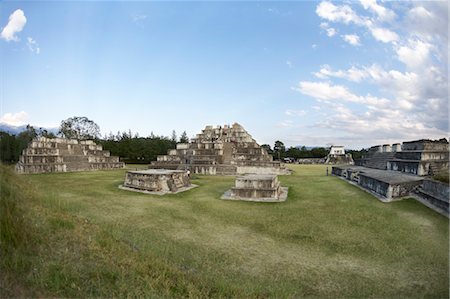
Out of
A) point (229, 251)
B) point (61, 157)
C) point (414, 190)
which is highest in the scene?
point (61, 157)

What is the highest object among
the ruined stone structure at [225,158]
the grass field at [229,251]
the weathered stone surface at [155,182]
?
the ruined stone structure at [225,158]

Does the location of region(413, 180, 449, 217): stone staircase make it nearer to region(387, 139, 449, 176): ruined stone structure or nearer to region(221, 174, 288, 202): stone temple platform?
region(387, 139, 449, 176): ruined stone structure

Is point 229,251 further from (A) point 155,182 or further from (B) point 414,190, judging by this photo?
(B) point 414,190

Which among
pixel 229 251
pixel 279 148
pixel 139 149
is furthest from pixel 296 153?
pixel 229 251

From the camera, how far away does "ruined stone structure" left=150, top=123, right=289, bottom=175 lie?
2253cm

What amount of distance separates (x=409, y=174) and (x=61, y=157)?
24.8 metres

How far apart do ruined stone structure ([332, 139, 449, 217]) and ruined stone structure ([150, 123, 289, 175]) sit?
5892 millimetres

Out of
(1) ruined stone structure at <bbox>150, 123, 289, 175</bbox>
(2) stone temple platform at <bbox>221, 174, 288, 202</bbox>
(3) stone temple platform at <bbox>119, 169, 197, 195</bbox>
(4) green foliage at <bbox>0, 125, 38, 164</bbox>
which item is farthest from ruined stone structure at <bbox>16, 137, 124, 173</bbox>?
(2) stone temple platform at <bbox>221, 174, 288, 202</bbox>

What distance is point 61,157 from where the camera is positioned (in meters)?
23.4

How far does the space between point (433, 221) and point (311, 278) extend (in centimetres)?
505

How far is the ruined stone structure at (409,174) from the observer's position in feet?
30.5

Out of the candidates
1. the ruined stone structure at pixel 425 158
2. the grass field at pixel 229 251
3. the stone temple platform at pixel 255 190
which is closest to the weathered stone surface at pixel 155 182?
the grass field at pixel 229 251

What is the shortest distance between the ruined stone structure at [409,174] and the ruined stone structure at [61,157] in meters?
21.1

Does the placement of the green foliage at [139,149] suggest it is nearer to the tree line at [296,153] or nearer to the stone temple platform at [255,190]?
the tree line at [296,153]
